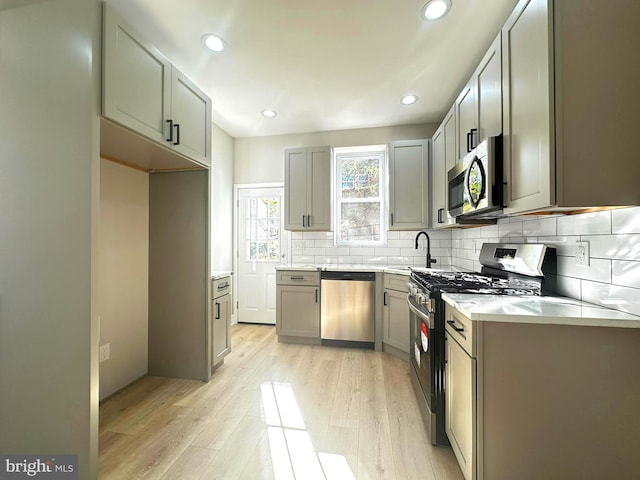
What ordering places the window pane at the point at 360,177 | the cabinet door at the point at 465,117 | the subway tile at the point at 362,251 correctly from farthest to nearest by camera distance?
the window pane at the point at 360,177 < the subway tile at the point at 362,251 < the cabinet door at the point at 465,117

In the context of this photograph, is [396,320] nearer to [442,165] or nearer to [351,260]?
[351,260]

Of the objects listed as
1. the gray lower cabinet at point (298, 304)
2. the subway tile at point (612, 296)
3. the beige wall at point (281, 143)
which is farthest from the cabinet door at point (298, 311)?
the subway tile at point (612, 296)

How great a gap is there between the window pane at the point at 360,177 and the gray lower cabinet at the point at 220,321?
2.06m

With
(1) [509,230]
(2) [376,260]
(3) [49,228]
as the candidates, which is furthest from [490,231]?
(3) [49,228]

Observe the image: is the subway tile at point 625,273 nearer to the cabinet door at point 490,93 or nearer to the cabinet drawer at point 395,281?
the cabinet door at point 490,93

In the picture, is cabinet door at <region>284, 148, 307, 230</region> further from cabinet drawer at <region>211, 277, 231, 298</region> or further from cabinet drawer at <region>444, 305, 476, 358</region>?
cabinet drawer at <region>444, 305, 476, 358</region>

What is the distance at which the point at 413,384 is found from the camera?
2316 millimetres

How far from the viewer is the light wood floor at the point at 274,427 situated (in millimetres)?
1526

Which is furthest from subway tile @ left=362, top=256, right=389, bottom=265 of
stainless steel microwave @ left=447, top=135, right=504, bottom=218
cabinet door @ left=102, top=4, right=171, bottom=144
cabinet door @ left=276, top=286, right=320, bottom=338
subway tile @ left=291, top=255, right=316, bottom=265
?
cabinet door @ left=102, top=4, right=171, bottom=144

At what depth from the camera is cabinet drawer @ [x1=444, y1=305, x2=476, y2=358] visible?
126 centimetres

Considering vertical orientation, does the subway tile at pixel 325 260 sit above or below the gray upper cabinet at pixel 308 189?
below

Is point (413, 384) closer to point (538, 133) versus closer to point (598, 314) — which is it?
point (598, 314)

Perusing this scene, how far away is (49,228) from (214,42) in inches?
67.1

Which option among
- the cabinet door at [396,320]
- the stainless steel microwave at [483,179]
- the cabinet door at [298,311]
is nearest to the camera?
the stainless steel microwave at [483,179]
